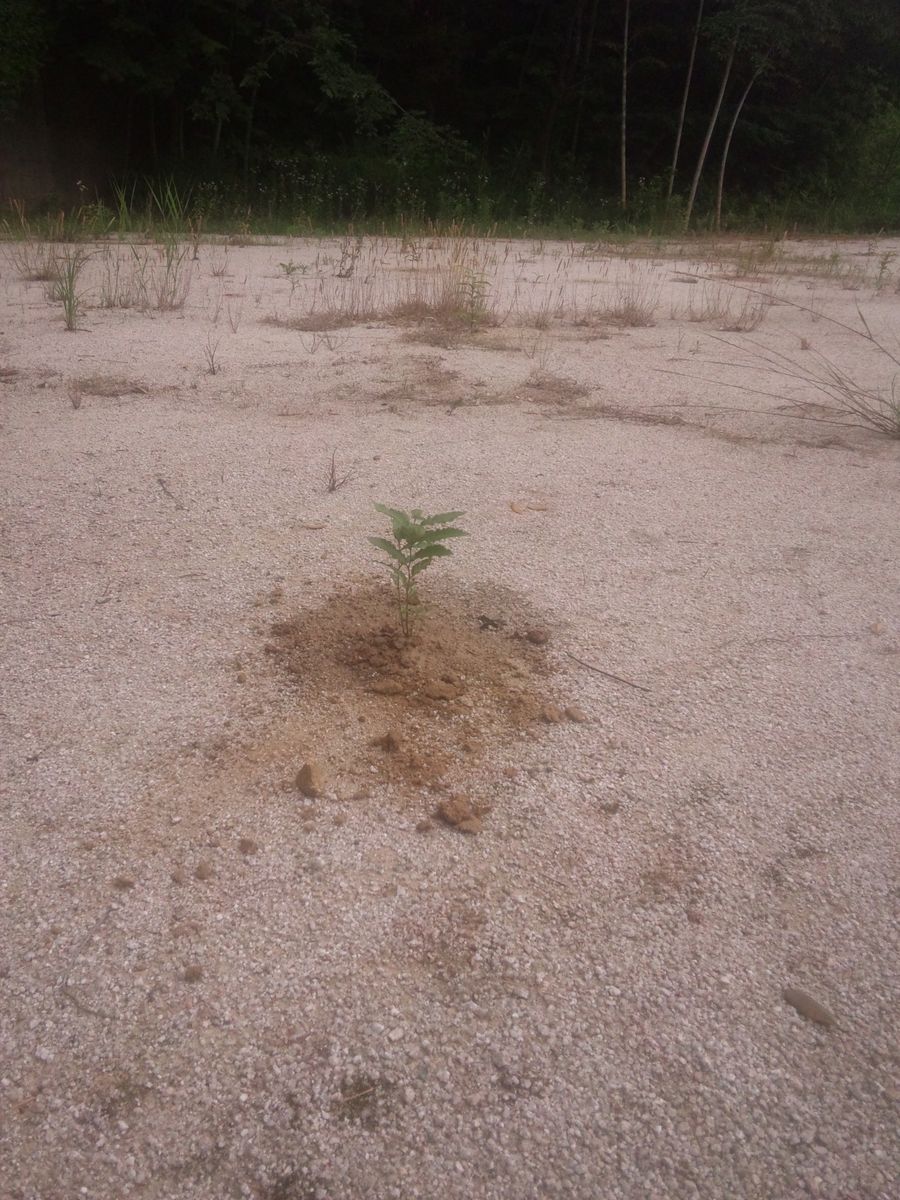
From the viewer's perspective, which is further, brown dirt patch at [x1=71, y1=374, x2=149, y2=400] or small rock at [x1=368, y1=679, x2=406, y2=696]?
brown dirt patch at [x1=71, y1=374, x2=149, y2=400]

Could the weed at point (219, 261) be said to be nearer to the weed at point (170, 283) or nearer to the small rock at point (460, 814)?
the weed at point (170, 283)

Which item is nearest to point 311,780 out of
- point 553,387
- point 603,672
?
point 603,672

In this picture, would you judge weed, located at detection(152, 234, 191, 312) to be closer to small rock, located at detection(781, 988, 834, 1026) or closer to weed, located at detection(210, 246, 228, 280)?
weed, located at detection(210, 246, 228, 280)

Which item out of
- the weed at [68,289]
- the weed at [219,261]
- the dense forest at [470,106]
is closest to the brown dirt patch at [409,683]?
the weed at [68,289]

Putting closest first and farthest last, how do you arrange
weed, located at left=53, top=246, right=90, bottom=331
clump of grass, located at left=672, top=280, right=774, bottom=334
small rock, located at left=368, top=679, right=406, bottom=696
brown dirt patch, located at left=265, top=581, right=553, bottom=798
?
brown dirt patch, located at left=265, top=581, right=553, bottom=798 < small rock, located at left=368, top=679, right=406, bottom=696 < weed, located at left=53, top=246, right=90, bottom=331 < clump of grass, located at left=672, top=280, right=774, bottom=334

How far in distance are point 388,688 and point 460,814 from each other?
421mm

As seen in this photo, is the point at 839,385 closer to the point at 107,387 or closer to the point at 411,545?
the point at 411,545

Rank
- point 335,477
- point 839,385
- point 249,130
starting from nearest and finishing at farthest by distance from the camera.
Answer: point 335,477
point 839,385
point 249,130

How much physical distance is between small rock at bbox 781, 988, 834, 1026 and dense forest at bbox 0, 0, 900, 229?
11281 mm

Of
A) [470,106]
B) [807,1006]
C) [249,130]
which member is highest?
[470,106]

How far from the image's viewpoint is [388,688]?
2.04 m

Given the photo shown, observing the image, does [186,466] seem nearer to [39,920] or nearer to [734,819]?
[39,920]

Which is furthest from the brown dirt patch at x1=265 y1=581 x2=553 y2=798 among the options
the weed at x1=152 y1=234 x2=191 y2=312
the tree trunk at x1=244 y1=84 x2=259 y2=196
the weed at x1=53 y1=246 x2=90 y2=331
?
the tree trunk at x1=244 y1=84 x2=259 y2=196

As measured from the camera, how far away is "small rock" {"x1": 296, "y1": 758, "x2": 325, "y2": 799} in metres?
1.75
